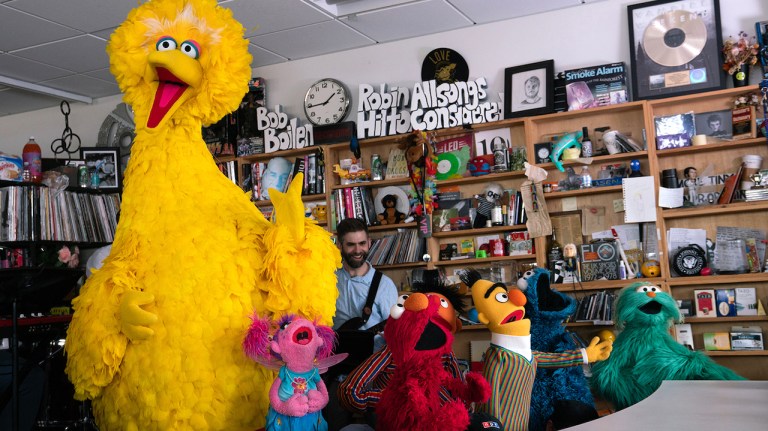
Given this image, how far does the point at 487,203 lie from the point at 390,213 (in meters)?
0.67

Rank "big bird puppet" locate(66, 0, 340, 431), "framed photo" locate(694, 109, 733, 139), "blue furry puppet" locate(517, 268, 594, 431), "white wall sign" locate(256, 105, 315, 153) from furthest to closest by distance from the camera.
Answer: "white wall sign" locate(256, 105, 315, 153) < "framed photo" locate(694, 109, 733, 139) < "blue furry puppet" locate(517, 268, 594, 431) < "big bird puppet" locate(66, 0, 340, 431)

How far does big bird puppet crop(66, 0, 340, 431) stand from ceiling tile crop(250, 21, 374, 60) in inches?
110

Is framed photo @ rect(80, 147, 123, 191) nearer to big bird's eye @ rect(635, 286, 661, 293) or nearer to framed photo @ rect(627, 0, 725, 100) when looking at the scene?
framed photo @ rect(627, 0, 725, 100)

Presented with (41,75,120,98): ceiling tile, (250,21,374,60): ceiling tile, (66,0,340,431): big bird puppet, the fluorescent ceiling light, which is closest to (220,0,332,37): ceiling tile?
(250,21,374,60): ceiling tile

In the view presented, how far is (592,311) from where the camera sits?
171 inches

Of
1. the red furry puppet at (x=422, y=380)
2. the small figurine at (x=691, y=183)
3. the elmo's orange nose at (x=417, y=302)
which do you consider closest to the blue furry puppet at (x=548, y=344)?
the red furry puppet at (x=422, y=380)

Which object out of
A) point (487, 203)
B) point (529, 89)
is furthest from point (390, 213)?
point (529, 89)

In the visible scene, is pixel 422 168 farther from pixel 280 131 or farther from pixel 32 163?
pixel 32 163

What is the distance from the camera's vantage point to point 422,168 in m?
4.72

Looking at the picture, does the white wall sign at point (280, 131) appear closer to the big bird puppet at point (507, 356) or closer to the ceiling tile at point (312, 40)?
the ceiling tile at point (312, 40)

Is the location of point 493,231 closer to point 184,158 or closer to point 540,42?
point 540,42

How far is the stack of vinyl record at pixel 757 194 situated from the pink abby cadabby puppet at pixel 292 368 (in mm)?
3195

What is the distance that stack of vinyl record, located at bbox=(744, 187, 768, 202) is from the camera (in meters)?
4.04

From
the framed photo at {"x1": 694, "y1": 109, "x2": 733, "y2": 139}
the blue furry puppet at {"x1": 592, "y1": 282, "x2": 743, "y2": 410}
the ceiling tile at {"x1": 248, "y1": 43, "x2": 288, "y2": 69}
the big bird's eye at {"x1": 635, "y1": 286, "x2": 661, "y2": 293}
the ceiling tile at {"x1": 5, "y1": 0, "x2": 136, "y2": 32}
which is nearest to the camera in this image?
the blue furry puppet at {"x1": 592, "y1": 282, "x2": 743, "y2": 410}
